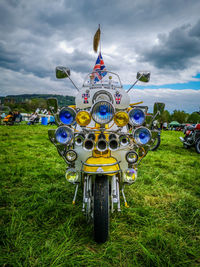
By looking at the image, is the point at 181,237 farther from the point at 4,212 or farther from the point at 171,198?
the point at 4,212

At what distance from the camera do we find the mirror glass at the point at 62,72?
7.91ft

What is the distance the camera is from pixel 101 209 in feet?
4.90

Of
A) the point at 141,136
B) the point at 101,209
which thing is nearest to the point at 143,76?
the point at 141,136

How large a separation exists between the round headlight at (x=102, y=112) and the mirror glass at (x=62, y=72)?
3.97 ft

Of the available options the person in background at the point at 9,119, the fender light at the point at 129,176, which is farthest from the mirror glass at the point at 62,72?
the person in background at the point at 9,119

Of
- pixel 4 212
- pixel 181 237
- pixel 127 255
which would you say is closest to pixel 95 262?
pixel 127 255

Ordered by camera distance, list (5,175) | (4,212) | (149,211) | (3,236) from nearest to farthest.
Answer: (3,236) → (4,212) → (149,211) → (5,175)

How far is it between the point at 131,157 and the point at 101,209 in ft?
2.17

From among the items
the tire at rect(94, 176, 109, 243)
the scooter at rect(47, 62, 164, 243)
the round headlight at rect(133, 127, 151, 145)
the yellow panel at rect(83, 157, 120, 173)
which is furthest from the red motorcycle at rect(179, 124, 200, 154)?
the tire at rect(94, 176, 109, 243)

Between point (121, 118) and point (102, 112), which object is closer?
point (102, 112)

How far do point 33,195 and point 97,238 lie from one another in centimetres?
139

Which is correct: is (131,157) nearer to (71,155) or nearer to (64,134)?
(71,155)

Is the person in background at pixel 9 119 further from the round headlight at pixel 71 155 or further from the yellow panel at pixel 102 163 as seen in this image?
the yellow panel at pixel 102 163

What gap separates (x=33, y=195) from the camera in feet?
8.31
